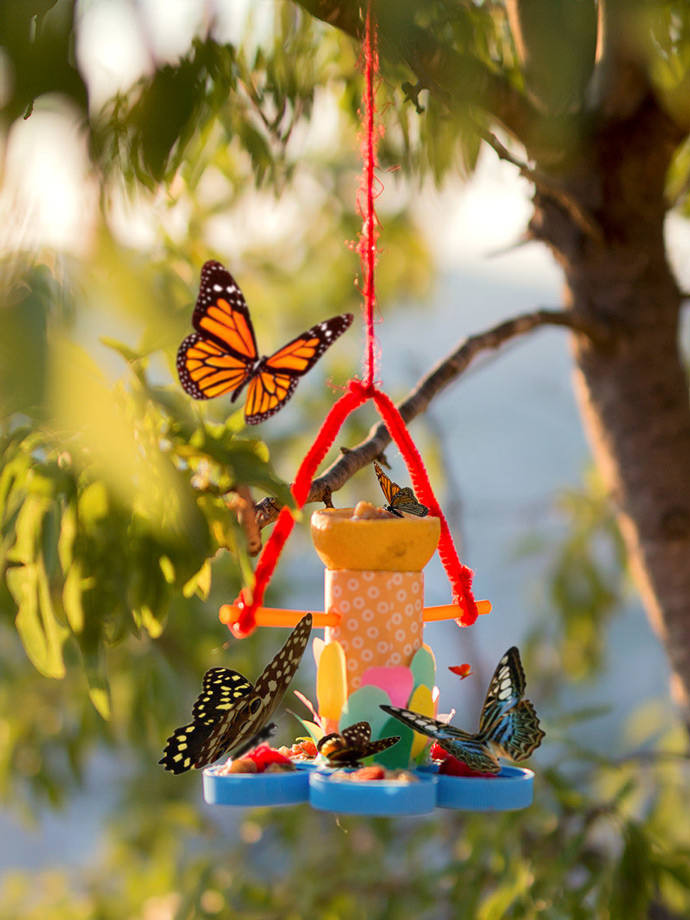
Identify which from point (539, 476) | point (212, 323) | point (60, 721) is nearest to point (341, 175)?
point (60, 721)

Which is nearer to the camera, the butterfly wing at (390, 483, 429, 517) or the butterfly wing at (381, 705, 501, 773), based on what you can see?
the butterfly wing at (381, 705, 501, 773)

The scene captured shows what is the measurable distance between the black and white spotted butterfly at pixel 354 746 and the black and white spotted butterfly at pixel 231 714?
5 cm

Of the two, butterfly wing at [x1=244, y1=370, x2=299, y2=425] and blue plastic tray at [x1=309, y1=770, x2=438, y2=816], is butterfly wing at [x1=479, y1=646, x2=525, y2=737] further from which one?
butterfly wing at [x1=244, y1=370, x2=299, y2=425]

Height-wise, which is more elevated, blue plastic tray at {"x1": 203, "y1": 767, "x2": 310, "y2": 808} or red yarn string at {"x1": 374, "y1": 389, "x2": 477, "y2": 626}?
red yarn string at {"x1": 374, "y1": 389, "x2": 477, "y2": 626}

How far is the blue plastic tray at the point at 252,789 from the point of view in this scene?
704 mm

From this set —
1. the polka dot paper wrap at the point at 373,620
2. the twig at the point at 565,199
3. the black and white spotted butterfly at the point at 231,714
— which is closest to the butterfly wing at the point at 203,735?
the black and white spotted butterfly at the point at 231,714

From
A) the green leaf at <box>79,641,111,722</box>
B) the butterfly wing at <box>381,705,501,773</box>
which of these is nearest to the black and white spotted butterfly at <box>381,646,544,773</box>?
the butterfly wing at <box>381,705,501,773</box>

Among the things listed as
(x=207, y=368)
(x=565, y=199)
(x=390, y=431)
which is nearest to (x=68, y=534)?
(x=207, y=368)

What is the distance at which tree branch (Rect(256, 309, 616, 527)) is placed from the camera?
860mm

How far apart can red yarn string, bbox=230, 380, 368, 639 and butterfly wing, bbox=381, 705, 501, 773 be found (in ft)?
0.41

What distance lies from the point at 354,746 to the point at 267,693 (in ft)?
0.23

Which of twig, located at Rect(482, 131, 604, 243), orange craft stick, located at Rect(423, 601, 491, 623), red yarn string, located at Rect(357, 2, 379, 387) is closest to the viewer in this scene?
red yarn string, located at Rect(357, 2, 379, 387)

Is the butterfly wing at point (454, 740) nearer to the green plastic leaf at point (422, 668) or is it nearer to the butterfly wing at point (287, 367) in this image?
the green plastic leaf at point (422, 668)

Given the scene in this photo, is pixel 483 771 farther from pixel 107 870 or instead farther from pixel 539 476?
pixel 539 476
